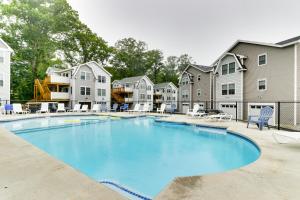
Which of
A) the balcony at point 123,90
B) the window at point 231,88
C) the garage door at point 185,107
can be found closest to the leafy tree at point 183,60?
the balcony at point 123,90

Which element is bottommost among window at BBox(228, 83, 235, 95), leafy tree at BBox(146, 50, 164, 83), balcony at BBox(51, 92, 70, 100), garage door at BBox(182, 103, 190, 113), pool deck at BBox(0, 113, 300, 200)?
pool deck at BBox(0, 113, 300, 200)

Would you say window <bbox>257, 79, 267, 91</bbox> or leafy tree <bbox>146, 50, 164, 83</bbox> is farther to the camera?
leafy tree <bbox>146, 50, 164, 83</bbox>

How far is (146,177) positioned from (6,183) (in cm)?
281

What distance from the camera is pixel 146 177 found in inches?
176

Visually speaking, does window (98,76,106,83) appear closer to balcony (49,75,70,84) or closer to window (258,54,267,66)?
balcony (49,75,70,84)

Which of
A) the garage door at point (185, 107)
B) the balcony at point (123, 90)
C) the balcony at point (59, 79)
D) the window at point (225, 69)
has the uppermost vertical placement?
the window at point (225, 69)

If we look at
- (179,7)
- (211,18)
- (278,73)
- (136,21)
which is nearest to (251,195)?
(278,73)

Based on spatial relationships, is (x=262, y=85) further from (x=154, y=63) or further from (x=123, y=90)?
(x=154, y=63)

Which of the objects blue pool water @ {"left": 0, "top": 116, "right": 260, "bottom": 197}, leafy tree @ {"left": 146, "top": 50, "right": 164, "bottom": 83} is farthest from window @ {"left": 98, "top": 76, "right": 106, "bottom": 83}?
leafy tree @ {"left": 146, "top": 50, "right": 164, "bottom": 83}

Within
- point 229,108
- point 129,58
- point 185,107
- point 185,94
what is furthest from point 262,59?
point 129,58

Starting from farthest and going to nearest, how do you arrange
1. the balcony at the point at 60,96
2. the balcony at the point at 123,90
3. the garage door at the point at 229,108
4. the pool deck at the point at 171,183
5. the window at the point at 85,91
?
the balcony at the point at 123,90 < the window at the point at 85,91 < the balcony at the point at 60,96 < the garage door at the point at 229,108 < the pool deck at the point at 171,183

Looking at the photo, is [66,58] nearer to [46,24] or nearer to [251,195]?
[46,24]

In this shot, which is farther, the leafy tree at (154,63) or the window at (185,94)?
the leafy tree at (154,63)

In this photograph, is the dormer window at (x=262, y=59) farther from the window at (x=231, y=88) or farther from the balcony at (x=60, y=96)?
the balcony at (x=60, y=96)
